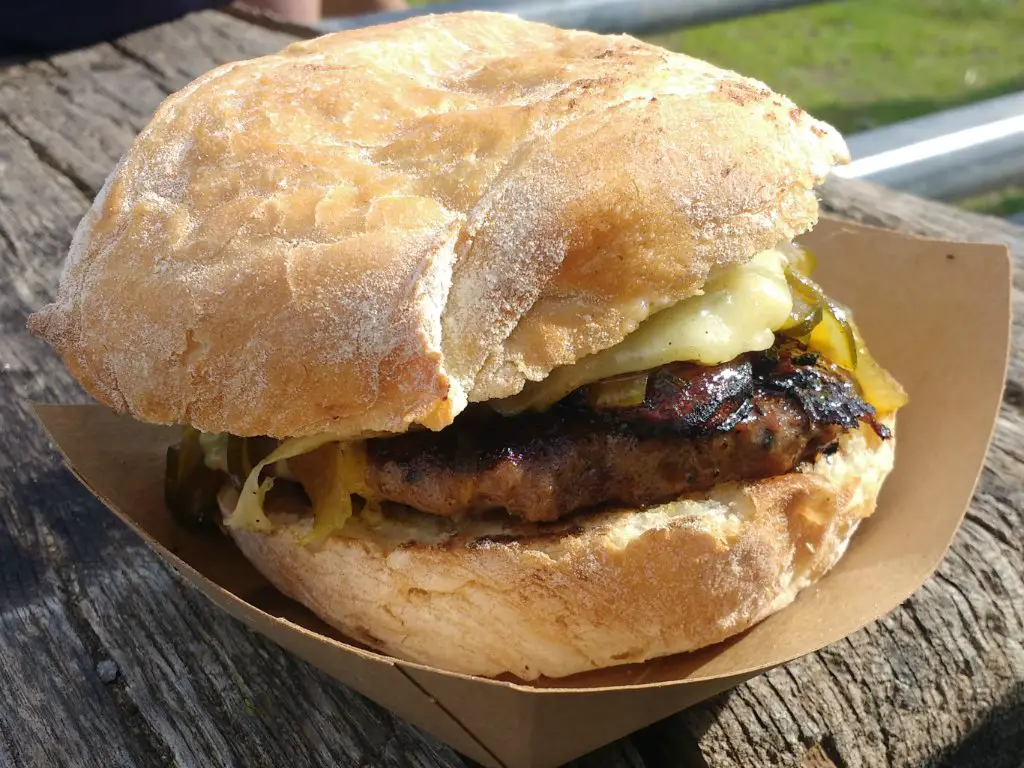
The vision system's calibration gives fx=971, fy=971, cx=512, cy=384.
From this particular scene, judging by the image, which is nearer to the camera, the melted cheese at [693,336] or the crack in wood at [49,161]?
the melted cheese at [693,336]

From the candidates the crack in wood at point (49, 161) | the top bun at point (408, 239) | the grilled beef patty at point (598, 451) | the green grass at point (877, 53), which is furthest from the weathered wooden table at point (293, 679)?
the green grass at point (877, 53)

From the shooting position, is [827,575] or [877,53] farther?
[877,53]

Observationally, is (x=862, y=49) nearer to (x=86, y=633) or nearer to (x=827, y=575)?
(x=827, y=575)

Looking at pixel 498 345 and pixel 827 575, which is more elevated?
pixel 498 345

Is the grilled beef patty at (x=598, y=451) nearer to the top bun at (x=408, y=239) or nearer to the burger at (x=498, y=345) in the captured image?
the burger at (x=498, y=345)

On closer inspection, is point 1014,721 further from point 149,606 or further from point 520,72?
point 149,606

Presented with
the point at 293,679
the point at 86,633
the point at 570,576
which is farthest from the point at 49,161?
the point at 570,576
